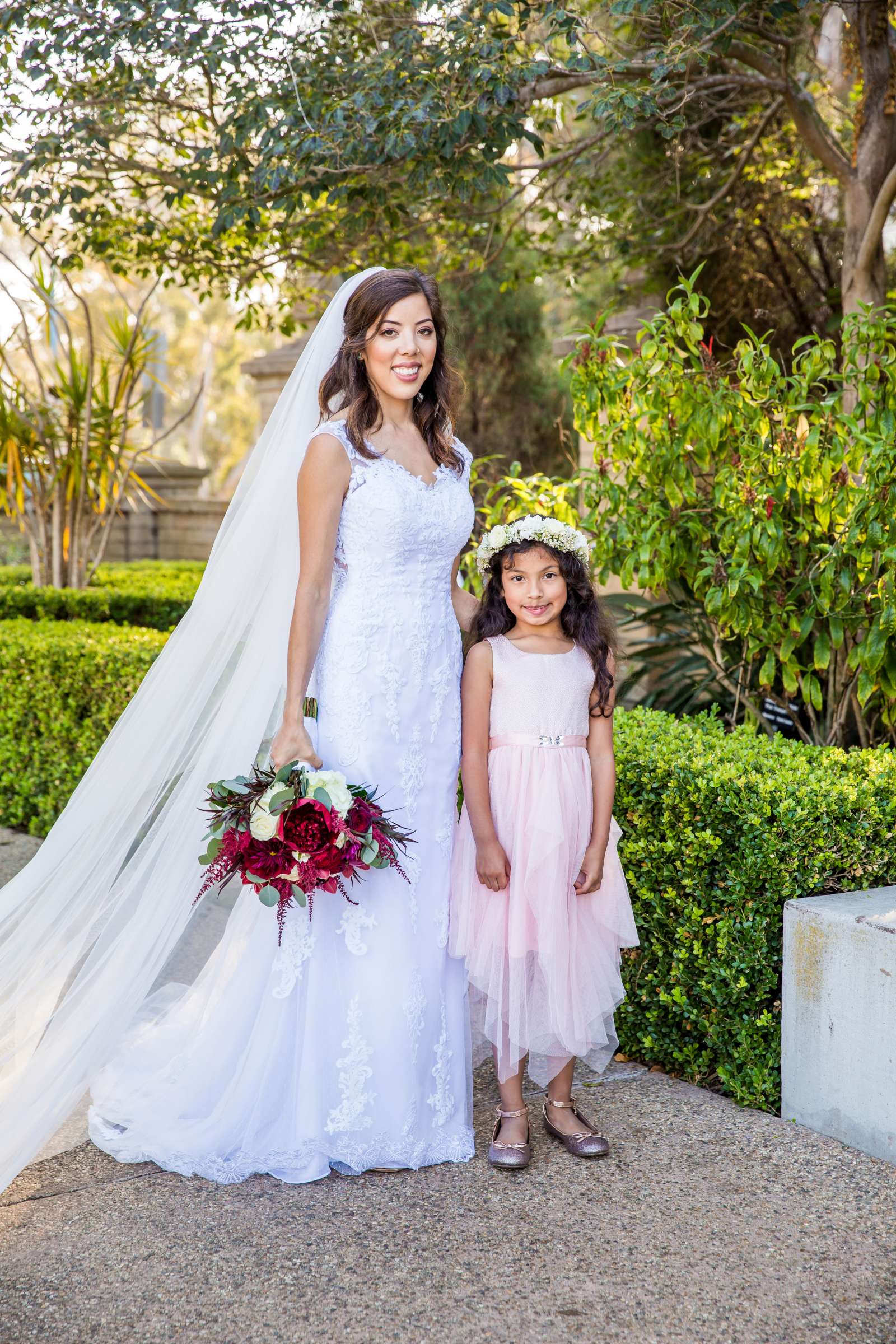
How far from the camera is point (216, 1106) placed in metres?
2.99

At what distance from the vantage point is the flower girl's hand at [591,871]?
2.95 m

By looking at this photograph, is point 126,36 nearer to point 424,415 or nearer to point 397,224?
point 397,224

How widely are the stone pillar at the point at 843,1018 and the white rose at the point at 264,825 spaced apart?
4.36ft

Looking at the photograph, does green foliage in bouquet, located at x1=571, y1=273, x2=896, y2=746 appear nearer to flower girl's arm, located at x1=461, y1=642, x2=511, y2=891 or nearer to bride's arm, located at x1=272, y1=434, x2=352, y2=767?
flower girl's arm, located at x1=461, y1=642, x2=511, y2=891

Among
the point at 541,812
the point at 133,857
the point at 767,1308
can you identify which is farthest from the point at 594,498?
the point at 767,1308

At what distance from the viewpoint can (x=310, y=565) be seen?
2.88 meters

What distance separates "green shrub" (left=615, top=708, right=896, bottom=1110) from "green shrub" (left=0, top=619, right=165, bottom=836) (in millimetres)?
2816

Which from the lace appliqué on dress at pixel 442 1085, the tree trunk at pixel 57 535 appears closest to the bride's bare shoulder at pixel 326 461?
the lace appliqué on dress at pixel 442 1085

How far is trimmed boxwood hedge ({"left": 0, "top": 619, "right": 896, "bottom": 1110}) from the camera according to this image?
10.3ft

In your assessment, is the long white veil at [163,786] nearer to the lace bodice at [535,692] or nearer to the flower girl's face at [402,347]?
the flower girl's face at [402,347]

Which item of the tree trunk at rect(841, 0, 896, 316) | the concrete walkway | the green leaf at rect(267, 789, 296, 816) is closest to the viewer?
the concrete walkway

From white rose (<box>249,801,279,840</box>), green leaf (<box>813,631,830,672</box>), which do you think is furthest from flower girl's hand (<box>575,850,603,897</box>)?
green leaf (<box>813,631,830,672</box>)

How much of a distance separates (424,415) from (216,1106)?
1.82 metres

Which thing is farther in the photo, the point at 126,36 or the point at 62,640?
the point at 62,640
